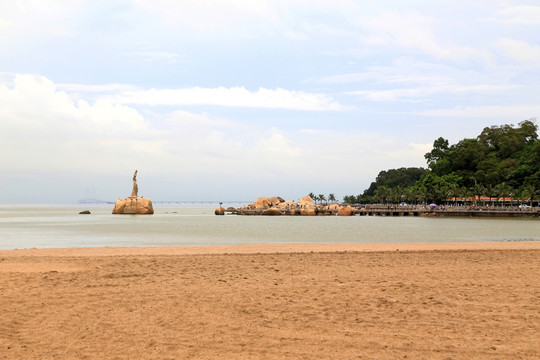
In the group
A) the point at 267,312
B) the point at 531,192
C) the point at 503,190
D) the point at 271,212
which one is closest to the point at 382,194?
the point at 503,190

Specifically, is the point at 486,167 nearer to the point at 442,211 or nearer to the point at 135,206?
the point at 442,211

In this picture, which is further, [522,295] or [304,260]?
[304,260]

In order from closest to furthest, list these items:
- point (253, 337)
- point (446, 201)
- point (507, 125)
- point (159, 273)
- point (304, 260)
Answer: point (253, 337) → point (159, 273) → point (304, 260) → point (446, 201) → point (507, 125)

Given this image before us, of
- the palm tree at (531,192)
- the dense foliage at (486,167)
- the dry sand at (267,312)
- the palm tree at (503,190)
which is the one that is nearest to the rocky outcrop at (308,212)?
the dense foliage at (486,167)

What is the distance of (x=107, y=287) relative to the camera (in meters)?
13.4

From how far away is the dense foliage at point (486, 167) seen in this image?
445 ft

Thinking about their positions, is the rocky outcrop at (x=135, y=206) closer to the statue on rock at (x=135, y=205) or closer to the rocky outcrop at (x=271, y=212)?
the statue on rock at (x=135, y=205)

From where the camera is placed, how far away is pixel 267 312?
10.6 meters

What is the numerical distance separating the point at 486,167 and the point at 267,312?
15106 centimetres

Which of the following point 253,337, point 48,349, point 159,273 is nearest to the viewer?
point 48,349

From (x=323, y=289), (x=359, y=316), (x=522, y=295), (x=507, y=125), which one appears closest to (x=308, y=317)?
(x=359, y=316)

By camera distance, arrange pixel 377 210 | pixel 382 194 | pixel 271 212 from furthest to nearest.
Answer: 1. pixel 382 194
2. pixel 271 212
3. pixel 377 210

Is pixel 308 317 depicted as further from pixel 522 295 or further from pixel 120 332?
pixel 522 295

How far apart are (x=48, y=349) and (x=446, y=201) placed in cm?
15137
